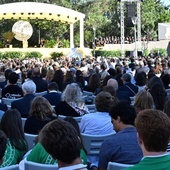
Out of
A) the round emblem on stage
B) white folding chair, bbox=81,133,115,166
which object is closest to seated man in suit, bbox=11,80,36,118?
white folding chair, bbox=81,133,115,166

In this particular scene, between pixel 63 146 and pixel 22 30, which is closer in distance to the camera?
pixel 63 146

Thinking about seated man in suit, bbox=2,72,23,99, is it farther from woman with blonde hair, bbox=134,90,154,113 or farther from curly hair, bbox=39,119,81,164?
curly hair, bbox=39,119,81,164

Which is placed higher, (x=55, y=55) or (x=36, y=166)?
(x=55, y=55)

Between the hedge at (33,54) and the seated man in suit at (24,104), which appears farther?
the hedge at (33,54)

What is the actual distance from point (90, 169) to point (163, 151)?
4.84 feet

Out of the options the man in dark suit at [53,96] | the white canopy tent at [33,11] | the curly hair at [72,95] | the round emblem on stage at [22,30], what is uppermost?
the white canopy tent at [33,11]

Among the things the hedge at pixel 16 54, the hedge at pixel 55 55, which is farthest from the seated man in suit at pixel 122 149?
the hedge at pixel 55 55

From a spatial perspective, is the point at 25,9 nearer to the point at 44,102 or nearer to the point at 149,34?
the point at 149,34

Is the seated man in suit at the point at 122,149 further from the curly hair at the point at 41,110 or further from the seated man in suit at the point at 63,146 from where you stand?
the curly hair at the point at 41,110

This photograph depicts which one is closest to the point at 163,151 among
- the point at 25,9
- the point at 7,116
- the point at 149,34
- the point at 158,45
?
the point at 7,116

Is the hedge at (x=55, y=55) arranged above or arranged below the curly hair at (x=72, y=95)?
above

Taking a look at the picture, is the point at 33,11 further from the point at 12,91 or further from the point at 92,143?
the point at 92,143

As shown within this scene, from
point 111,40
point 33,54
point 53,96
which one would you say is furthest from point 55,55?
point 53,96

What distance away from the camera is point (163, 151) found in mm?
2436
